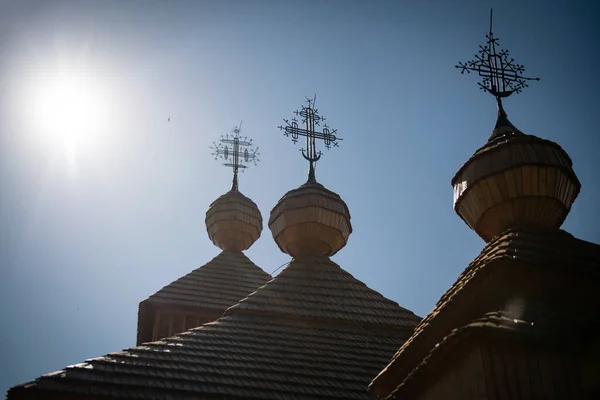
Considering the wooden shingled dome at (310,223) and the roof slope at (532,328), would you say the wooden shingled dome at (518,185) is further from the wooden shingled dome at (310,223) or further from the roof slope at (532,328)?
the wooden shingled dome at (310,223)

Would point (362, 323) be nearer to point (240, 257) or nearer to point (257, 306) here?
point (257, 306)

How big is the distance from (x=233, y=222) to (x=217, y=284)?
311 centimetres

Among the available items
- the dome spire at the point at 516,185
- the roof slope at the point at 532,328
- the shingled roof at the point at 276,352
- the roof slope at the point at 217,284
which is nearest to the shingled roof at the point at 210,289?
the roof slope at the point at 217,284

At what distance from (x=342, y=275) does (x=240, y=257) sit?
15.9 feet

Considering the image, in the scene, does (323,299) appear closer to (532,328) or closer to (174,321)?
(174,321)

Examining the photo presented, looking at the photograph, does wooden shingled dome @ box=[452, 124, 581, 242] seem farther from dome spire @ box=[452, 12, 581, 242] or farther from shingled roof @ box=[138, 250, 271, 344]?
shingled roof @ box=[138, 250, 271, 344]

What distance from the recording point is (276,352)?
10086 mm

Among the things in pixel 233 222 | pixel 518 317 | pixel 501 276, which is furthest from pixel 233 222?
pixel 518 317

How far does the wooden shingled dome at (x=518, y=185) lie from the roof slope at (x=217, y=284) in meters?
6.29

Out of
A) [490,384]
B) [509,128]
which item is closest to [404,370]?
[490,384]

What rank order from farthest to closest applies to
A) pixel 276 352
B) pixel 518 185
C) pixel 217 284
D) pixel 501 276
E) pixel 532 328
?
1. pixel 217 284
2. pixel 276 352
3. pixel 518 185
4. pixel 501 276
5. pixel 532 328

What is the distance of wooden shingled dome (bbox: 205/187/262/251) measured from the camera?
18.2 metres

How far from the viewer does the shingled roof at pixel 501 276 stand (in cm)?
680

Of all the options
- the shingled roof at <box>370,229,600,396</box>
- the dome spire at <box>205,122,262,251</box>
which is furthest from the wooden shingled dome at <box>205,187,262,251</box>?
the shingled roof at <box>370,229,600,396</box>
